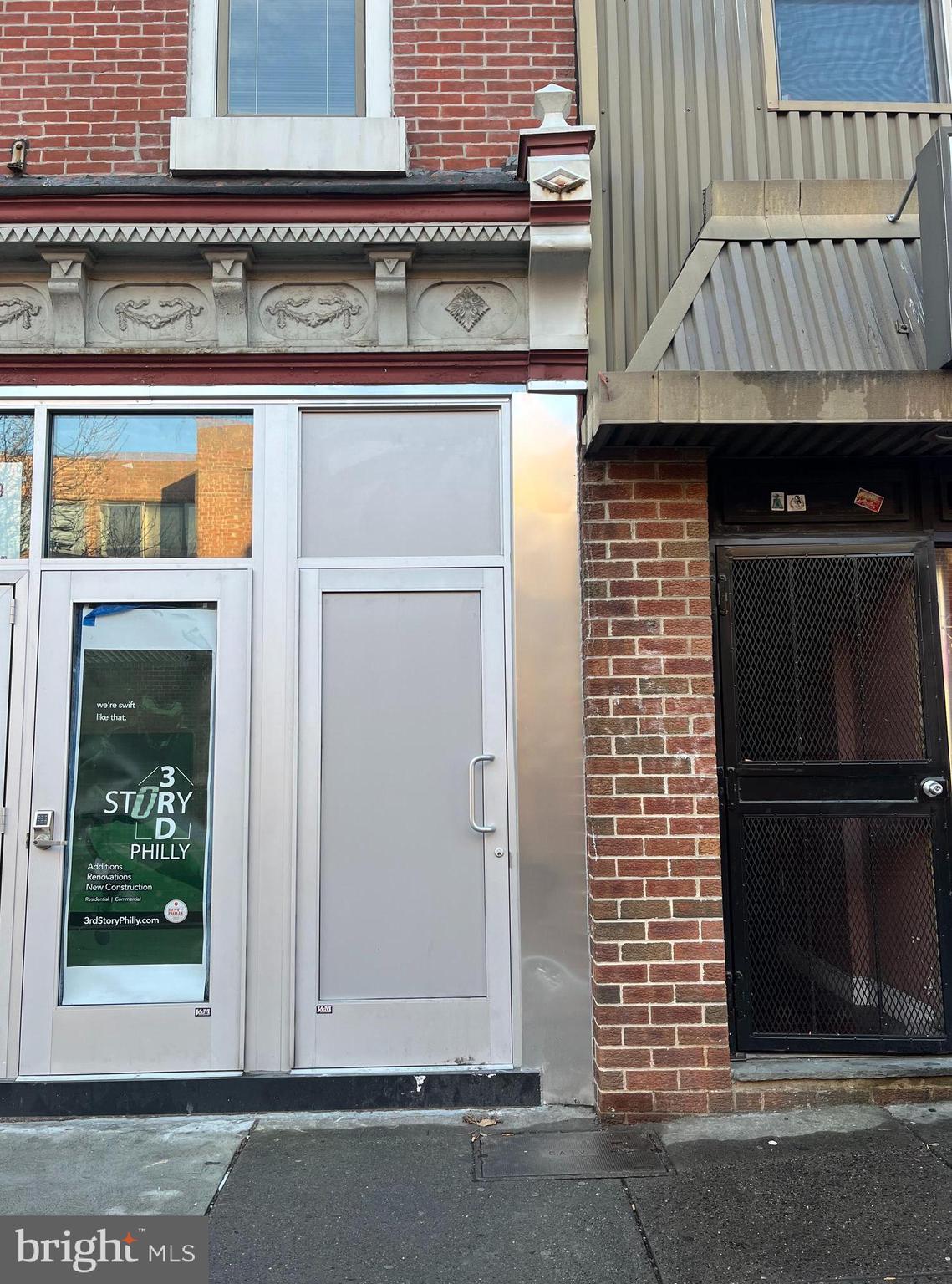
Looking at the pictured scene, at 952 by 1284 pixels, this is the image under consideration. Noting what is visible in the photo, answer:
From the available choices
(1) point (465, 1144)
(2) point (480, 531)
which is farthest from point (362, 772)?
(1) point (465, 1144)

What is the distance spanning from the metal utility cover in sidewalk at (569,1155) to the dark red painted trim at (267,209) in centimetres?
411


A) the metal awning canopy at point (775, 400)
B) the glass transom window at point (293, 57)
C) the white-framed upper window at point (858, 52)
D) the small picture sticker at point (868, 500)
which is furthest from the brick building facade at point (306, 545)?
the small picture sticker at point (868, 500)

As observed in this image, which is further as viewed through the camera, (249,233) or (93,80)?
(93,80)

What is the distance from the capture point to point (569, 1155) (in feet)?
12.9

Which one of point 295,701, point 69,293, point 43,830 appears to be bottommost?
point 43,830

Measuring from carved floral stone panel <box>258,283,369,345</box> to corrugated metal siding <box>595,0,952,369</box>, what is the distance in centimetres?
125

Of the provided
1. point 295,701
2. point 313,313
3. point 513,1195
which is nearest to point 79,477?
point 313,313

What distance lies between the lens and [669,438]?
175 inches

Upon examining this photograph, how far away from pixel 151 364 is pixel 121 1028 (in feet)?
10.2

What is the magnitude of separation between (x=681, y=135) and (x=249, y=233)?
219cm

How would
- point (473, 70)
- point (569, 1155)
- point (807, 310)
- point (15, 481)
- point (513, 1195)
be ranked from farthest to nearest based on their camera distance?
1. point (473, 70)
2. point (15, 481)
3. point (807, 310)
4. point (569, 1155)
5. point (513, 1195)

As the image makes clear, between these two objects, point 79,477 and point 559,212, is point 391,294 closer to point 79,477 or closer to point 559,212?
point 559,212

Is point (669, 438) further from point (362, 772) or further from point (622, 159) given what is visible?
point (362, 772)

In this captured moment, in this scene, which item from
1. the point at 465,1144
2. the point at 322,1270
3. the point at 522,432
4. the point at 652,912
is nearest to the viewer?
the point at 322,1270
